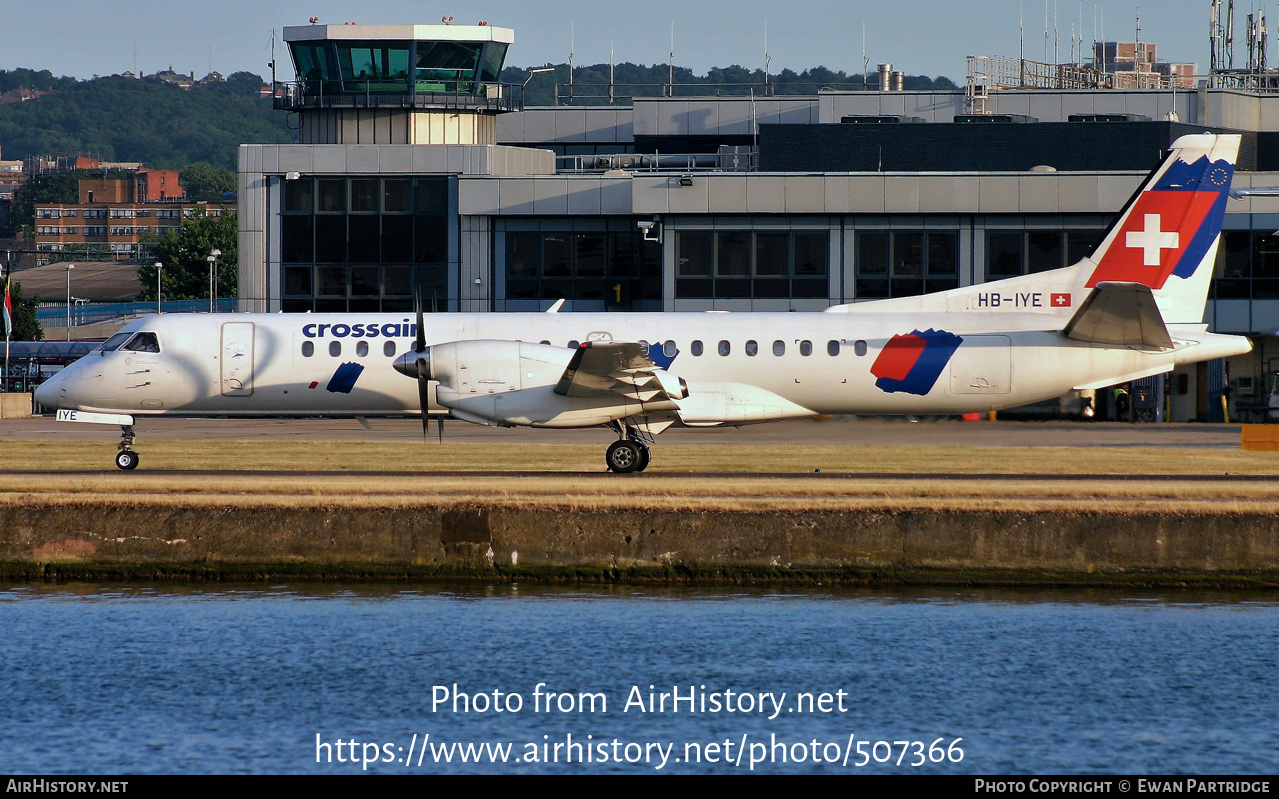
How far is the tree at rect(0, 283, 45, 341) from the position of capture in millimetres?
103812

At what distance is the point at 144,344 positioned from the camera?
1270 inches

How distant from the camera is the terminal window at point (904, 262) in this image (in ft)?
197

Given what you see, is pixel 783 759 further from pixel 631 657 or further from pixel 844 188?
pixel 844 188

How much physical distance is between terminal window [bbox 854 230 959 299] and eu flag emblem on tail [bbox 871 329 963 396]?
2870 cm

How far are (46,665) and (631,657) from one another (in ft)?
27.4

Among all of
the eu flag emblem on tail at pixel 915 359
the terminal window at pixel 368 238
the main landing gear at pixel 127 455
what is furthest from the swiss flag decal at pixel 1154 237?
the terminal window at pixel 368 238

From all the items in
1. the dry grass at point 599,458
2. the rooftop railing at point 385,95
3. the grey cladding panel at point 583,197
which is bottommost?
the dry grass at point 599,458

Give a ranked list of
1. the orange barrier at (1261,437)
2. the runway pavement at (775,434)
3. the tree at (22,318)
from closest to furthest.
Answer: the orange barrier at (1261,437), the runway pavement at (775,434), the tree at (22,318)

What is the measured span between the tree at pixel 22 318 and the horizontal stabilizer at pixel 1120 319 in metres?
90.3

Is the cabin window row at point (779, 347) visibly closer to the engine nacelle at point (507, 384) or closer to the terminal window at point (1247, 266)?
the engine nacelle at point (507, 384)

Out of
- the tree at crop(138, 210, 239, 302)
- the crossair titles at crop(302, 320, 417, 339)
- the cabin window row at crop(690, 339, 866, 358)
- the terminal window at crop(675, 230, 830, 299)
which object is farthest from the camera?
the tree at crop(138, 210, 239, 302)

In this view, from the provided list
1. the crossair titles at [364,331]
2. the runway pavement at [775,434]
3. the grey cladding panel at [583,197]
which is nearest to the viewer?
the crossair titles at [364,331]

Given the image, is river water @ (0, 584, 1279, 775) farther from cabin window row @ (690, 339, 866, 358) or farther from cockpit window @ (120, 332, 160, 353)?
cockpit window @ (120, 332, 160, 353)

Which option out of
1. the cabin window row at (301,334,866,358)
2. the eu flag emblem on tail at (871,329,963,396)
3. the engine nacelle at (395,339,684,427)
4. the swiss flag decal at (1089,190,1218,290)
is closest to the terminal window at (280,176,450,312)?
the cabin window row at (301,334,866,358)
